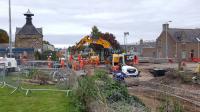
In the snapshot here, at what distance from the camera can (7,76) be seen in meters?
26.6

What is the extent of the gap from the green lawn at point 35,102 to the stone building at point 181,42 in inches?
2878

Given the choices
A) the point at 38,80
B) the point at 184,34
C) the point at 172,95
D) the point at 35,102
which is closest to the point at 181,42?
the point at 184,34

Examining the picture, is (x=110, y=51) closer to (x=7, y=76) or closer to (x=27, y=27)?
(x=27, y=27)

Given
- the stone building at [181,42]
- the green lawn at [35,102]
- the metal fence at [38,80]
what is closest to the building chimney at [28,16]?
the stone building at [181,42]

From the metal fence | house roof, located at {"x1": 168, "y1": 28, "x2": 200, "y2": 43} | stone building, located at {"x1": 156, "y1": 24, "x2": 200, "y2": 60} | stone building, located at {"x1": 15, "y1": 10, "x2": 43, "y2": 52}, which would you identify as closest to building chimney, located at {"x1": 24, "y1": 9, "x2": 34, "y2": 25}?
stone building, located at {"x1": 15, "y1": 10, "x2": 43, "y2": 52}

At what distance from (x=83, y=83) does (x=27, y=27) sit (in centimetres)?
6830

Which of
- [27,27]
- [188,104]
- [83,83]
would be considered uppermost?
[27,27]

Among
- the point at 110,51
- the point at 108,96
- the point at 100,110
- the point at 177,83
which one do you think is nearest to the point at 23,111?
the point at 108,96

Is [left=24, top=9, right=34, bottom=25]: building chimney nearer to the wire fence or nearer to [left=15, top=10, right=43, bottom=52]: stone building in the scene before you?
[left=15, top=10, right=43, bottom=52]: stone building

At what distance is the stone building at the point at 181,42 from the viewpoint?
9306 centimetres

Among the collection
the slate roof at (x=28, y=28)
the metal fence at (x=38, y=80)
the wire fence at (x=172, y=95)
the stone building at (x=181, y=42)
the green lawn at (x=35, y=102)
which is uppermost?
the slate roof at (x=28, y=28)

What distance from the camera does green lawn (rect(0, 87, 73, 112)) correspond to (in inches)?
664

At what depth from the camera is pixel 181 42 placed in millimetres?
92625

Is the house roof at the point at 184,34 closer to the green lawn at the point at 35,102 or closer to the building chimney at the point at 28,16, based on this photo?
the building chimney at the point at 28,16
